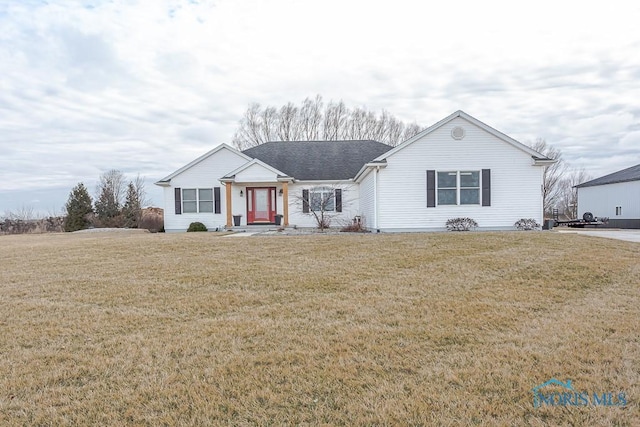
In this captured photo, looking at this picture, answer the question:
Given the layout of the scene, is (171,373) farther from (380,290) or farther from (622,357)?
(622,357)

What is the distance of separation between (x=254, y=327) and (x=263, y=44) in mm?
12568

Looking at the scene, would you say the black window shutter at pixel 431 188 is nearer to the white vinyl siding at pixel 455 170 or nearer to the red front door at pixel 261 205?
the white vinyl siding at pixel 455 170

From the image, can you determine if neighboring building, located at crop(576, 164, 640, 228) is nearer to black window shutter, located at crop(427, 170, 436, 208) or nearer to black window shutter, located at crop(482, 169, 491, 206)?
black window shutter, located at crop(482, 169, 491, 206)

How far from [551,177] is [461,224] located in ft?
91.6

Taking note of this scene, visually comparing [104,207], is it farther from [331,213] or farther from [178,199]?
[331,213]

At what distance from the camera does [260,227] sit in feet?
62.0

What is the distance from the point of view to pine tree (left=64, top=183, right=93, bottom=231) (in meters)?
Result: 25.7

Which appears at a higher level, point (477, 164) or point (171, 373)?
point (477, 164)

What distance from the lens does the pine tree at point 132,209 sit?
88.4 ft

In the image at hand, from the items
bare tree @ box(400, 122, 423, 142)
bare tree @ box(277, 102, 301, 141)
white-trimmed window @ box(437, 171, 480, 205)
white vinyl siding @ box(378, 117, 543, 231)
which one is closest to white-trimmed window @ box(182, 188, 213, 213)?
white vinyl siding @ box(378, 117, 543, 231)

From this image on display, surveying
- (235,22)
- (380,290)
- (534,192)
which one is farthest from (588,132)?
(380,290)

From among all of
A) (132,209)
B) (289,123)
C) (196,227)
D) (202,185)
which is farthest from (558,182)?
(132,209)

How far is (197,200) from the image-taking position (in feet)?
65.1

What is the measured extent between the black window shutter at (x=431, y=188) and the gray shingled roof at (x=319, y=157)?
19.8ft
